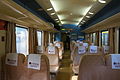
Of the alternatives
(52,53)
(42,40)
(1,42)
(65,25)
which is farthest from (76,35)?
(1,42)

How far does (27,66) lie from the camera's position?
2.11 meters

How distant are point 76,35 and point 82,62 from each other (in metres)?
13.9

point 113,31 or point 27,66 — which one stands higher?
point 113,31

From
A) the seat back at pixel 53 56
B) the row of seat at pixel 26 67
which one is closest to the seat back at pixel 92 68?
the row of seat at pixel 26 67

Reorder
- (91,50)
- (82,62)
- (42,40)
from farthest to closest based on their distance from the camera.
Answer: (42,40) → (91,50) → (82,62)

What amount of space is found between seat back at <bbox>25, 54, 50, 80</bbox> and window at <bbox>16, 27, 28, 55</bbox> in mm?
2076

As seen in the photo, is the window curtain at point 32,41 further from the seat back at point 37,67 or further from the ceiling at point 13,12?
the seat back at point 37,67

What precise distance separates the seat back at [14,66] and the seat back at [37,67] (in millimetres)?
108

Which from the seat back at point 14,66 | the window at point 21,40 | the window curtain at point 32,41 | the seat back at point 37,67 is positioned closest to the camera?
the seat back at point 37,67

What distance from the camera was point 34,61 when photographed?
206 centimetres

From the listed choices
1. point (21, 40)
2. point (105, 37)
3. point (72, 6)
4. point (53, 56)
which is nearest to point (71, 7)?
point (72, 6)

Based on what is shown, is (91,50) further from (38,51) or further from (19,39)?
(19,39)

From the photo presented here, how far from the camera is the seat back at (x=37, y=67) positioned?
79.6 inches

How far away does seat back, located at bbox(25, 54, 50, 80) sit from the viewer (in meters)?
2.02
